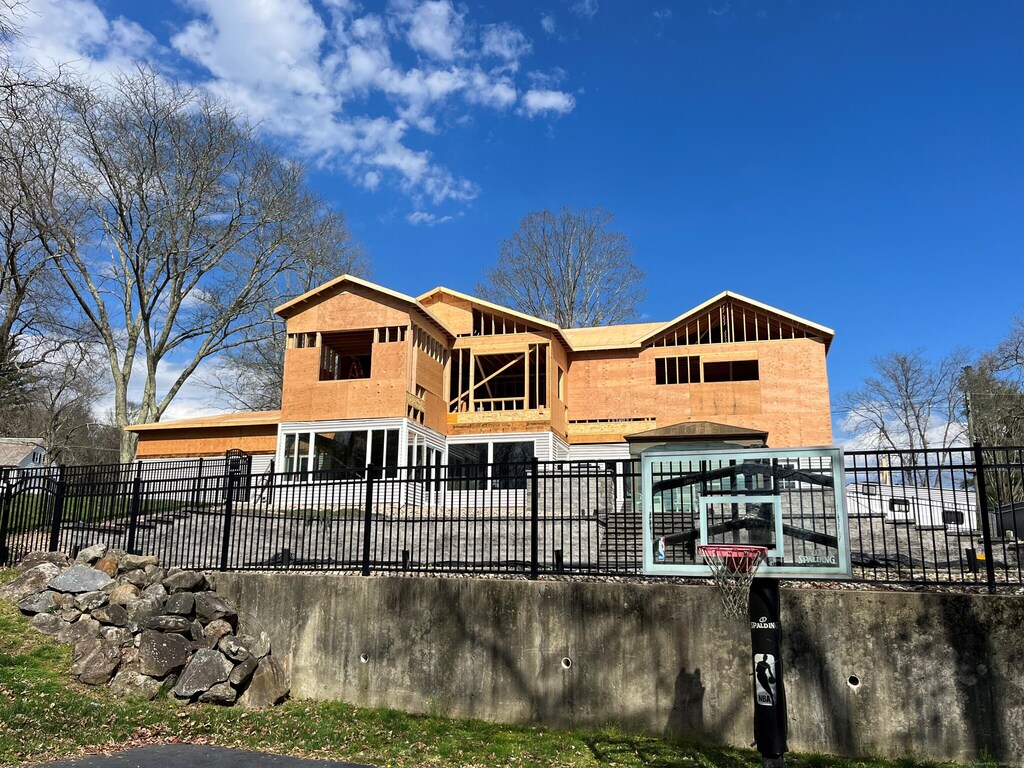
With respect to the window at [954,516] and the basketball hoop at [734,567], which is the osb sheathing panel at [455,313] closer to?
the window at [954,516]

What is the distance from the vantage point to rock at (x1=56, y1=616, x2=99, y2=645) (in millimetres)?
9609

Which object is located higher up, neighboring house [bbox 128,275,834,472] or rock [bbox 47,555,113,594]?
neighboring house [bbox 128,275,834,472]

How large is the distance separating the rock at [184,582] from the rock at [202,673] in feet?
3.62

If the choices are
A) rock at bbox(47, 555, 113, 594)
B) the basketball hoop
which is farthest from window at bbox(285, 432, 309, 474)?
the basketball hoop

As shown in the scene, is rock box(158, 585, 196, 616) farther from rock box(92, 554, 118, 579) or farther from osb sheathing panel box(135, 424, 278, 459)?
osb sheathing panel box(135, 424, 278, 459)

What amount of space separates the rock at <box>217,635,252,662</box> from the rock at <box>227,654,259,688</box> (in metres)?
0.08

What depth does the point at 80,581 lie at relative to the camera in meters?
10.4

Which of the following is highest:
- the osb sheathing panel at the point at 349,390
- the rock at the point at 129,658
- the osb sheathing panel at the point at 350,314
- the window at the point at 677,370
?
the osb sheathing panel at the point at 350,314

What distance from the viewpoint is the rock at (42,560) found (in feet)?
38.6

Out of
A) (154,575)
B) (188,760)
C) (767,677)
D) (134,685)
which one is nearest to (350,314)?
(154,575)

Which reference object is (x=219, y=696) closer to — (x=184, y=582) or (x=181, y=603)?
(x=181, y=603)

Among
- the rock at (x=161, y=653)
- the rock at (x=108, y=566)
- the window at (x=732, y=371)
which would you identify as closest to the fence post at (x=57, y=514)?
the rock at (x=108, y=566)

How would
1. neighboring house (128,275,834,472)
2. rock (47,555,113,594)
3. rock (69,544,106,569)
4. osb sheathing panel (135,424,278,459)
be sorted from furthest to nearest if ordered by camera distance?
osb sheathing panel (135,424,278,459)
neighboring house (128,275,834,472)
rock (69,544,106,569)
rock (47,555,113,594)

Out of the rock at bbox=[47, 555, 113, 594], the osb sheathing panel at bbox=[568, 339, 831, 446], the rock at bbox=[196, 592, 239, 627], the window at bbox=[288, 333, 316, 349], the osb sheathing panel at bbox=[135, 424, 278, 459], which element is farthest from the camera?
the osb sheathing panel at bbox=[135, 424, 278, 459]
